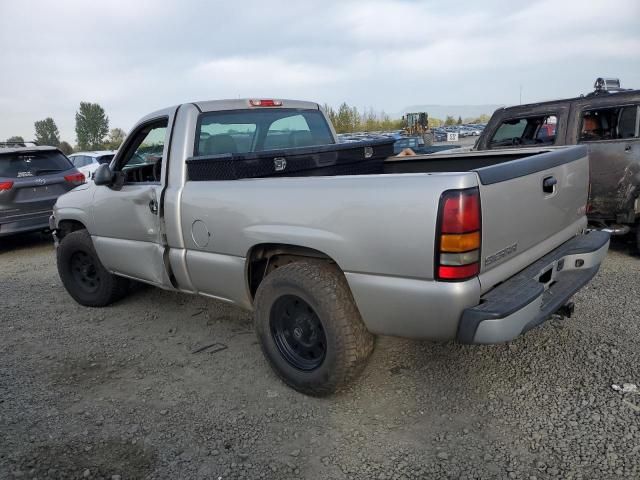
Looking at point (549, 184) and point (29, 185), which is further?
point (29, 185)

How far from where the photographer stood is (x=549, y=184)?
111 inches

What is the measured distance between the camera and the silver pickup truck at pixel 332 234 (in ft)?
7.67

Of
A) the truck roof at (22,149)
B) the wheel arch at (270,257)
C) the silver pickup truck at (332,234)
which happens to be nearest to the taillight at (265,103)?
the silver pickup truck at (332,234)

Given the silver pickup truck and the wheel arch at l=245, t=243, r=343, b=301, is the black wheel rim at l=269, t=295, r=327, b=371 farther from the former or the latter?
the wheel arch at l=245, t=243, r=343, b=301

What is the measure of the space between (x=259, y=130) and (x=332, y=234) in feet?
5.93

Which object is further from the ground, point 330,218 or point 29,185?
point 330,218

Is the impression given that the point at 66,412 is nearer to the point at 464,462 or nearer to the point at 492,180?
the point at 464,462

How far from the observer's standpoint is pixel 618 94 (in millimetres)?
5387

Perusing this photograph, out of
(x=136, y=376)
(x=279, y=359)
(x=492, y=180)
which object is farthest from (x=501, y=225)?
(x=136, y=376)

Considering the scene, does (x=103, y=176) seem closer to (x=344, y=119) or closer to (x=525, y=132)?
(x=525, y=132)

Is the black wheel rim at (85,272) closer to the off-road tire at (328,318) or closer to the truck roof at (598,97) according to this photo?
the off-road tire at (328,318)

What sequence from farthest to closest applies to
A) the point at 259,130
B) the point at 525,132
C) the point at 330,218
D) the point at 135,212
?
the point at 525,132 < the point at 259,130 < the point at 135,212 < the point at 330,218

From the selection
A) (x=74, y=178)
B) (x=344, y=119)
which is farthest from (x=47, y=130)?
(x=74, y=178)

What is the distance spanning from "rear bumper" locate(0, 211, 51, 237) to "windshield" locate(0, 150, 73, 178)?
2.24ft
